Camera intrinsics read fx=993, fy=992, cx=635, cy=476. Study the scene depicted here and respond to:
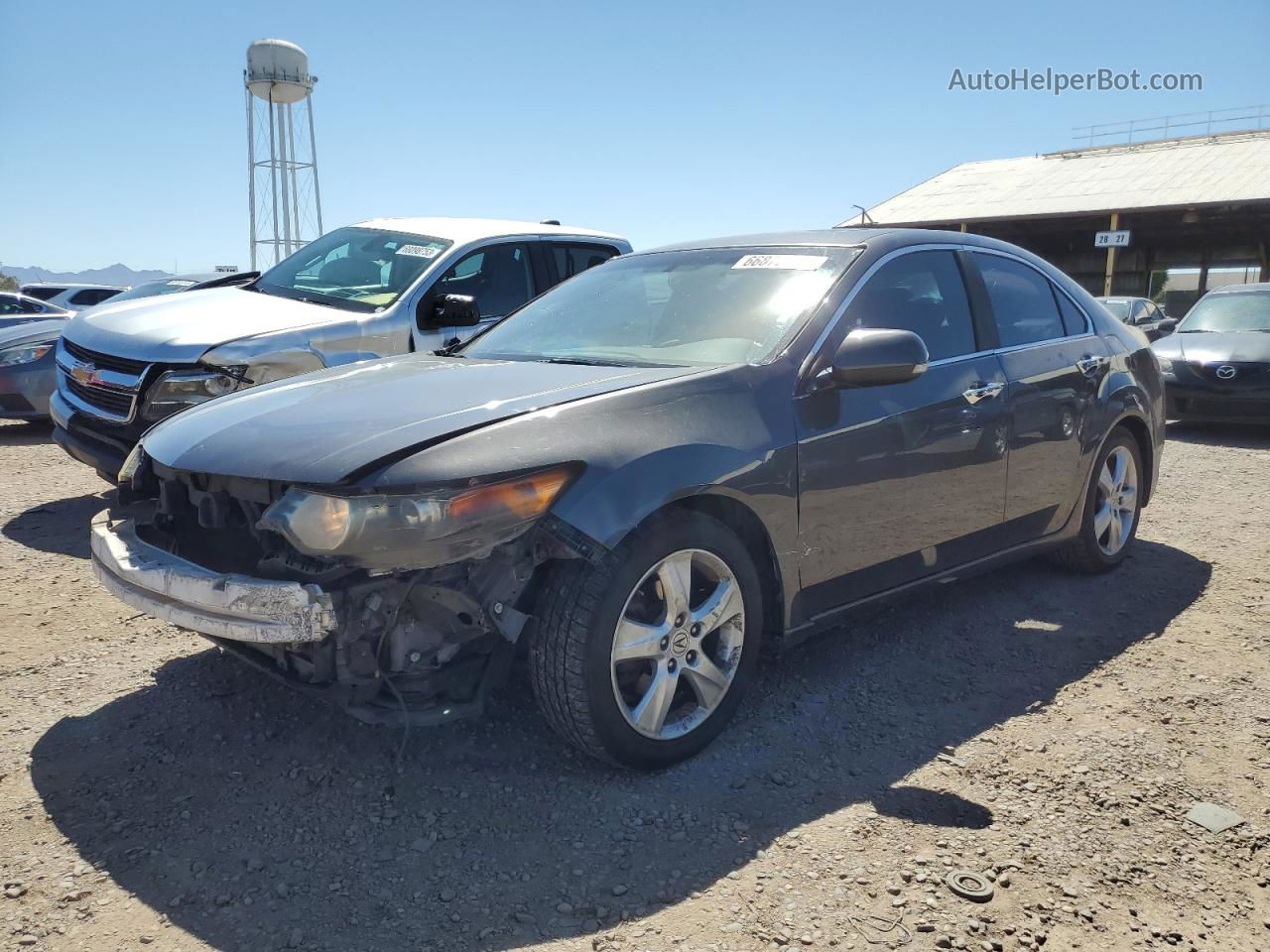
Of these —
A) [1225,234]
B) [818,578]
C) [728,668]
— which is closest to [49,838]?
[728,668]

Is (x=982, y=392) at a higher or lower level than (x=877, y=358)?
lower

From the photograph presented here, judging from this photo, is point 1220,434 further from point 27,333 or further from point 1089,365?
point 27,333

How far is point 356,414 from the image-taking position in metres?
2.86

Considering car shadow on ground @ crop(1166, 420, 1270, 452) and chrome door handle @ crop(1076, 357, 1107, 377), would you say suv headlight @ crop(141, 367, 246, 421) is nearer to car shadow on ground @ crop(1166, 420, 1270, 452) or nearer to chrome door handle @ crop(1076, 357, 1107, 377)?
chrome door handle @ crop(1076, 357, 1107, 377)

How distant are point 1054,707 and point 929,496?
84cm

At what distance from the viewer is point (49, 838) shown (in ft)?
8.39

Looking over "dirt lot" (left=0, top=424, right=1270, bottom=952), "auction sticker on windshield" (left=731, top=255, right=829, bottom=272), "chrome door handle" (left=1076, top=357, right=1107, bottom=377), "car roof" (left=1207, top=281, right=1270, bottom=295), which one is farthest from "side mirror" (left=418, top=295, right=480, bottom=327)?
"car roof" (left=1207, top=281, right=1270, bottom=295)

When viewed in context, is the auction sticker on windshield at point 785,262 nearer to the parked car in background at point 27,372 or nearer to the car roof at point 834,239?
the car roof at point 834,239

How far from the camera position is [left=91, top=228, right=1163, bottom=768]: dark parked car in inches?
101

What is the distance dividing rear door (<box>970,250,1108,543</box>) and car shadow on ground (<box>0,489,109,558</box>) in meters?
4.48

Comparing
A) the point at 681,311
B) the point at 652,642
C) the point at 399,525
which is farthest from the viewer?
the point at 681,311

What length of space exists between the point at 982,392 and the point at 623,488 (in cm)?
183

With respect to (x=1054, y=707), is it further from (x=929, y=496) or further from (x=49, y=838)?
(x=49, y=838)

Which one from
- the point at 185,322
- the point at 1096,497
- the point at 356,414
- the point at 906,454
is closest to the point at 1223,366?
the point at 1096,497
